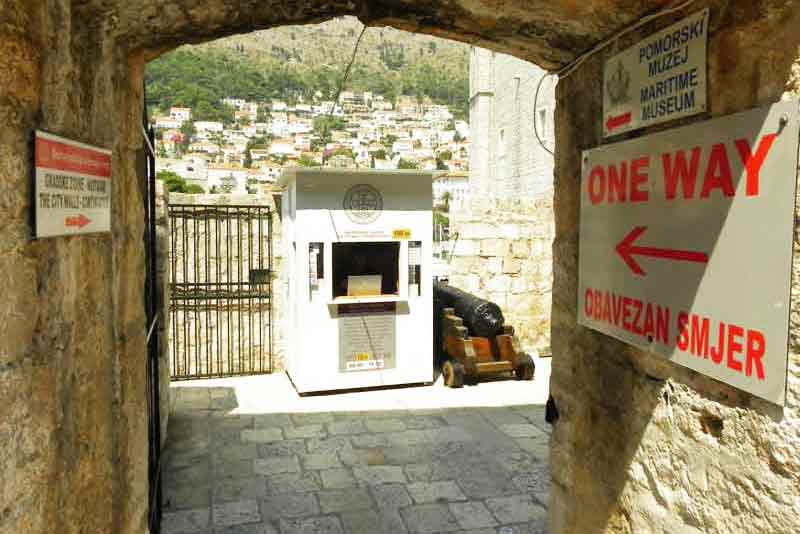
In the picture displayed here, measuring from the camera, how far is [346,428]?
604 centimetres

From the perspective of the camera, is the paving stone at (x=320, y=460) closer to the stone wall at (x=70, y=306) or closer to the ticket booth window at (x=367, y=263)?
the stone wall at (x=70, y=306)

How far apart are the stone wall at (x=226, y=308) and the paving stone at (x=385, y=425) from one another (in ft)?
8.13

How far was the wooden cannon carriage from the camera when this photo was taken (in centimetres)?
758

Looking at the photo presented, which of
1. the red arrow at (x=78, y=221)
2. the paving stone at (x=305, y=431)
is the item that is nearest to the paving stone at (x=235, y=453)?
the paving stone at (x=305, y=431)

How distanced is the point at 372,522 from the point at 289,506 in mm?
635

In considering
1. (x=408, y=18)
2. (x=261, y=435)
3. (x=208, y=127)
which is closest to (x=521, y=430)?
(x=261, y=435)

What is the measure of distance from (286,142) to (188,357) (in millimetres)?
112741

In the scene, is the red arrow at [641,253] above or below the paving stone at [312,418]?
above

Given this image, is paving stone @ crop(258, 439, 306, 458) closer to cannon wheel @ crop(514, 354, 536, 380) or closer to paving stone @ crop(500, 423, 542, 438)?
paving stone @ crop(500, 423, 542, 438)

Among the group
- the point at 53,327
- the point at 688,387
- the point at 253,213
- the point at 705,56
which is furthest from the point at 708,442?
the point at 253,213

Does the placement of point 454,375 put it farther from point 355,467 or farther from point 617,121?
point 617,121

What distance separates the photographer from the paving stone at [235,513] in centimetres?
413

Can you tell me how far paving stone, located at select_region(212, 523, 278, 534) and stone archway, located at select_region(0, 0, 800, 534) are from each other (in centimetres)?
144

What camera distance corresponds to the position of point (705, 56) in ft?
6.23
